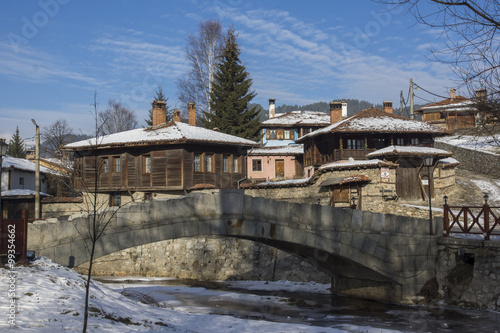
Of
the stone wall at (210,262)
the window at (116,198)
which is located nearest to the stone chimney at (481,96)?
the stone wall at (210,262)

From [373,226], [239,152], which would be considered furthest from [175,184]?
[373,226]

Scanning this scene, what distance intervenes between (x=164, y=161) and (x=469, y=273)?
18.6m

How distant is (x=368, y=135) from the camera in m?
33.3

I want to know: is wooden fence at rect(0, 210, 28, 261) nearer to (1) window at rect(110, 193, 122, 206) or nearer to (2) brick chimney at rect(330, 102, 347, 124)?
(1) window at rect(110, 193, 122, 206)

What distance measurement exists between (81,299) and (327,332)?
5.25m

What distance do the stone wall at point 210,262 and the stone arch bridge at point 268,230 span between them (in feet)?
17.2

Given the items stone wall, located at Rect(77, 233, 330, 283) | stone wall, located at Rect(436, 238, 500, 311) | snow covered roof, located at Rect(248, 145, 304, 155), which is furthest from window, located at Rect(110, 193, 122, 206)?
stone wall, located at Rect(436, 238, 500, 311)

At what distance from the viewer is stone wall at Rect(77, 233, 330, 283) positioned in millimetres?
18609

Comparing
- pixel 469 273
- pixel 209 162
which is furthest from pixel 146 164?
pixel 469 273

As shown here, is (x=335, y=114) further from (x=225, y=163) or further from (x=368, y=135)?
(x=225, y=163)

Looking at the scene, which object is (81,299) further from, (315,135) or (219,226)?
(315,135)

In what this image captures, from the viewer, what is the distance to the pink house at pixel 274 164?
41062 millimetres

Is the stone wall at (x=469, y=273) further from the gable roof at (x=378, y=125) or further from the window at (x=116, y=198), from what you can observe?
the window at (x=116, y=198)

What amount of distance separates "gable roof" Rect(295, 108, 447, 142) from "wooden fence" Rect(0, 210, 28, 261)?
2425 cm
